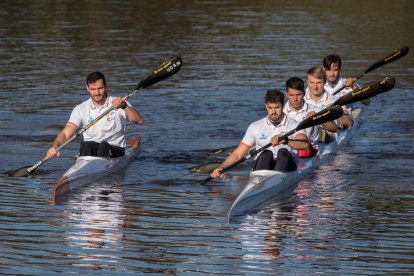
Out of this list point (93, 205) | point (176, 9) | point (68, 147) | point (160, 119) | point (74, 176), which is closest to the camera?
point (93, 205)

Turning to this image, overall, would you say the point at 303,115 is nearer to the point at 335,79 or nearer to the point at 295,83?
the point at 295,83

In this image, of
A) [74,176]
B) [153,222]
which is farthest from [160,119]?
[153,222]

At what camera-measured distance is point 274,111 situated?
18406 mm

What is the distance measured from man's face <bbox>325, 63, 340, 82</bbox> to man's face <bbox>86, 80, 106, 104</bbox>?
6588mm

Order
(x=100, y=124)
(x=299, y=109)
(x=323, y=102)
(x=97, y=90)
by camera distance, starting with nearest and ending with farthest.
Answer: (x=97, y=90), (x=299, y=109), (x=100, y=124), (x=323, y=102)

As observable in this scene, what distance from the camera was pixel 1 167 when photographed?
20.6 m

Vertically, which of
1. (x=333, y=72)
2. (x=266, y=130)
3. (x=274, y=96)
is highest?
(x=333, y=72)

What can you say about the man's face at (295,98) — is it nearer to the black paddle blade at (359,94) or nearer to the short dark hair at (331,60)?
the black paddle blade at (359,94)

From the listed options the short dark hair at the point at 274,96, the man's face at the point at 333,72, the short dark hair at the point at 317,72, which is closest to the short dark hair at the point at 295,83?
the short dark hair at the point at 274,96

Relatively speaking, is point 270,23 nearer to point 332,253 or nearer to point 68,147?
point 68,147

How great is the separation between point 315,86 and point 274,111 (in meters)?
4.09

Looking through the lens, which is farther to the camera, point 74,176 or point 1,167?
point 1,167

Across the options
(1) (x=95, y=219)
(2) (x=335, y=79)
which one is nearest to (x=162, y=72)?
(2) (x=335, y=79)

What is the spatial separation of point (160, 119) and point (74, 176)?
7441 millimetres
